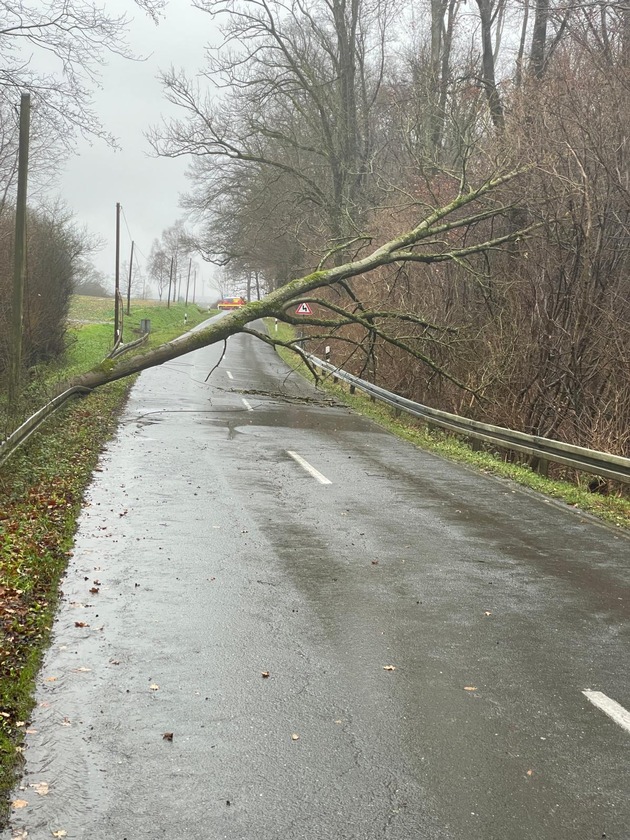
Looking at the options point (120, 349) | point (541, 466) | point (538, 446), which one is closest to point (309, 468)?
point (538, 446)

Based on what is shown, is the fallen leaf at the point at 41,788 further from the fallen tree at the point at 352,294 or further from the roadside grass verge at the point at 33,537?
the fallen tree at the point at 352,294

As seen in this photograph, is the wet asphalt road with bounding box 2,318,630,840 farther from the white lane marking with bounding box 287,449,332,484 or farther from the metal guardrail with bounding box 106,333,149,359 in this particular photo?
the metal guardrail with bounding box 106,333,149,359

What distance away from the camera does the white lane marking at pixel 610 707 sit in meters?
4.69

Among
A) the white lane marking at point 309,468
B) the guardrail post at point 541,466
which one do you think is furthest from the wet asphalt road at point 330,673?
the guardrail post at point 541,466

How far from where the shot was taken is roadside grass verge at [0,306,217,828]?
15.3 ft

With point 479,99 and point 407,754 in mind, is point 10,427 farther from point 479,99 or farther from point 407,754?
point 479,99

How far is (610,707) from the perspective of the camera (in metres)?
4.88

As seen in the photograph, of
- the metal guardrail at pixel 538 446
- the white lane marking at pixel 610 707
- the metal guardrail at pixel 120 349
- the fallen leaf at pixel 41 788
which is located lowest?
the metal guardrail at pixel 120 349

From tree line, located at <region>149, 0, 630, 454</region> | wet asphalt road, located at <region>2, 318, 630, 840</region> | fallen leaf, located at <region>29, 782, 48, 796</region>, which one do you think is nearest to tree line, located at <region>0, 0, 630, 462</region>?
tree line, located at <region>149, 0, 630, 454</region>

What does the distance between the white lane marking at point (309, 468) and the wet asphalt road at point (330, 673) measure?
4.57 feet

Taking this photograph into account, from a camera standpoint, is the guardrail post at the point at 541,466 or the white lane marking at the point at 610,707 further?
the guardrail post at the point at 541,466

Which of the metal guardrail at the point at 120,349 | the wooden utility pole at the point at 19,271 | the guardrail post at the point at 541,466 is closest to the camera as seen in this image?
the guardrail post at the point at 541,466

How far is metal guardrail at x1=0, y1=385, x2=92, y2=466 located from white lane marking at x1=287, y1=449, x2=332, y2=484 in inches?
169

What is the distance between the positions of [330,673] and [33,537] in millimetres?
4031
